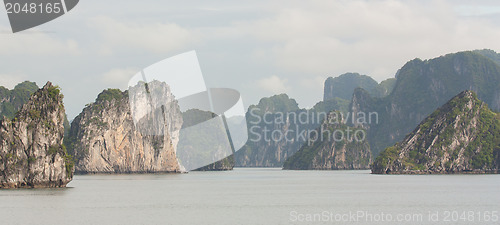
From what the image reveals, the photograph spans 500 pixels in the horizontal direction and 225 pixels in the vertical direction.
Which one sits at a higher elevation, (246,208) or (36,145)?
(36,145)

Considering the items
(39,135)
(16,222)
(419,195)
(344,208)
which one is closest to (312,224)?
(344,208)

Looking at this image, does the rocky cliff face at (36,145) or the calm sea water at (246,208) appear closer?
the calm sea water at (246,208)

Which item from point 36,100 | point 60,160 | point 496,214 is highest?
point 36,100

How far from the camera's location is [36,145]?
101m

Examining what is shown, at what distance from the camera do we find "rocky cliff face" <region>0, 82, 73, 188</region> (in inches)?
3900

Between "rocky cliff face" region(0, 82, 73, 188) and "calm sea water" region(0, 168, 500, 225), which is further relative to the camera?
"rocky cliff face" region(0, 82, 73, 188)

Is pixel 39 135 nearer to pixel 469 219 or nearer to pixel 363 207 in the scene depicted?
pixel 363 207

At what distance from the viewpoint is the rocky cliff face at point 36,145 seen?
325ft

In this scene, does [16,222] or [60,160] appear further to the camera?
[60,160]

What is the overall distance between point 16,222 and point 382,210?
130 ft

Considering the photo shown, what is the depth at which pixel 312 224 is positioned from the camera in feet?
213

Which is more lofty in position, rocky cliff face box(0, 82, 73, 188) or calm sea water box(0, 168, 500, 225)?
rocky cliff face box(0, 82, 73, 188)

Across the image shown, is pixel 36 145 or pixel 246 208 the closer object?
pixel 246 208

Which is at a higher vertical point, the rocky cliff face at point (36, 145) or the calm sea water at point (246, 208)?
the rocky cliff face at point (36, 145)
